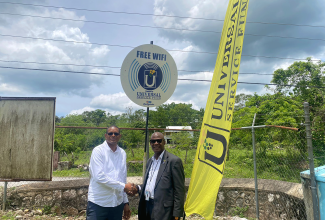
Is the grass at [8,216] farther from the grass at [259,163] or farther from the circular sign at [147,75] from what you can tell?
the circular sign at [147,75]

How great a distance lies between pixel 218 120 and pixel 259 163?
732 cm

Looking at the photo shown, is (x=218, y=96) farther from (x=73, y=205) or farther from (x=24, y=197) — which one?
(x=24, y=197)

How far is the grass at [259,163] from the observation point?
20.2 ft

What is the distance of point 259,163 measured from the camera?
851 centimetres

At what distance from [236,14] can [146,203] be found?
234cm

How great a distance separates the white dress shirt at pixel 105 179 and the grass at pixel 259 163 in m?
2.98

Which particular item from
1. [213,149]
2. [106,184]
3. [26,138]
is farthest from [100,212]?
Result: [26,138]

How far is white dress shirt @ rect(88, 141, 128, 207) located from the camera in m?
2.46

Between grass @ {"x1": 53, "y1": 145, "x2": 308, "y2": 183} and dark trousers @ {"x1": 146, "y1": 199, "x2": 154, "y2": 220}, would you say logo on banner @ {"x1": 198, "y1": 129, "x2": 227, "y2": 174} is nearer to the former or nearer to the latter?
dark trousers @ {"x1": 146, "y1": 199, "x2": 154, "y2": 220}

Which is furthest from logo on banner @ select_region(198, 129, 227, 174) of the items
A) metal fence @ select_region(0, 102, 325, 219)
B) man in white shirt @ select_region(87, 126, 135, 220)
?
metal fence @ select_region(0, 102, 325, 219)

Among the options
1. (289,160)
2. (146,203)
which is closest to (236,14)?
(146,203)

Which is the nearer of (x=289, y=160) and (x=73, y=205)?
(x=73, y=205)

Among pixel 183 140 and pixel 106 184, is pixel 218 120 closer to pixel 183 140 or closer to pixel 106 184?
pixel 106 184

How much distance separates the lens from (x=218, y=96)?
7.76 ft
